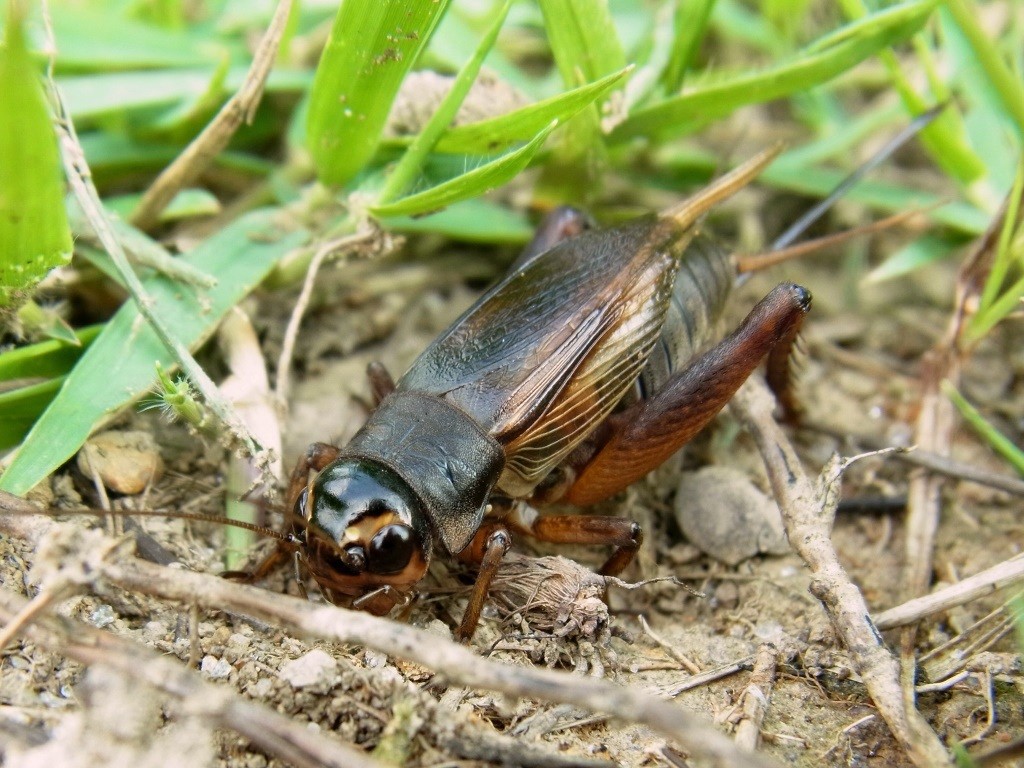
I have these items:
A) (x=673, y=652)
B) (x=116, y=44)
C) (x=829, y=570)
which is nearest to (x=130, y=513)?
(x=673, y=652)

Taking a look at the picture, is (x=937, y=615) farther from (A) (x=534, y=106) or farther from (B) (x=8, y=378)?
(B) (x=8, y=378)

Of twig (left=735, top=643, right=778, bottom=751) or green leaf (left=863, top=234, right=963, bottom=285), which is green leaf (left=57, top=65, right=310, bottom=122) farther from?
twig (left=735, top=643, right=778, bottom=751)

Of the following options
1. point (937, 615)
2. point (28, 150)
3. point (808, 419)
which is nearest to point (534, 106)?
point (28, 150)

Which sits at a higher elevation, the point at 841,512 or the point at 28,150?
the point at 841,512

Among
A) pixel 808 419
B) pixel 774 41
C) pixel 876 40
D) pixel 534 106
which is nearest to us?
pixel 534 106

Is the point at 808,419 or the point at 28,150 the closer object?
the point at 28,150

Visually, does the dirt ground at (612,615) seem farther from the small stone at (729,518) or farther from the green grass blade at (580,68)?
the green grass blade at (580,68)
